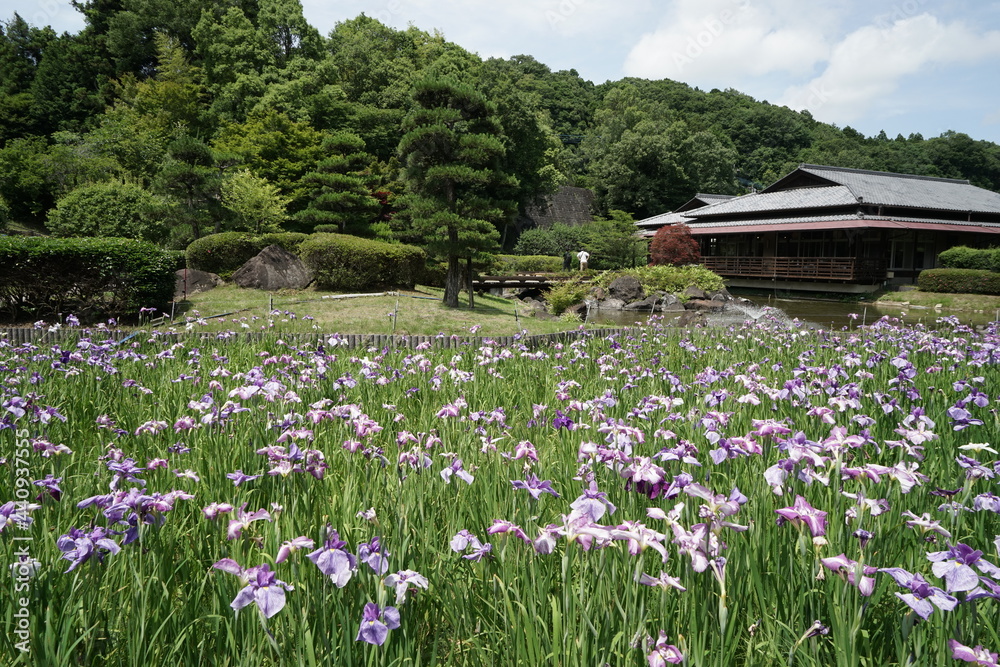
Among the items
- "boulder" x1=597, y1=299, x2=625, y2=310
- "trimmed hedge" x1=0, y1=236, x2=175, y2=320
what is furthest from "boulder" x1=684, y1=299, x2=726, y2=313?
"trimmed hedge" x1=0, y1=236, x2=175, y2=320

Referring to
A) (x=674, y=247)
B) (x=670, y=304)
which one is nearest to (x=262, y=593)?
(x=670, y=304)

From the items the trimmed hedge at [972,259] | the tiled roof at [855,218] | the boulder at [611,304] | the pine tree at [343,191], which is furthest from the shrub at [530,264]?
the trimmed hedge at [972,259]

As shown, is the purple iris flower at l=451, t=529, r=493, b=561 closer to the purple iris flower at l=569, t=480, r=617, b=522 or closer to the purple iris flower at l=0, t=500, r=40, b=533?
the purple iris flower at l=569, t=480, r=617, b=522

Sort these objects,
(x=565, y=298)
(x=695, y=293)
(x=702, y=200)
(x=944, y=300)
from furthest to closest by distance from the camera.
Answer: (x=702, y=200)
(x=944, y=300)
(x=695, y=293)
(x=565, y=298)

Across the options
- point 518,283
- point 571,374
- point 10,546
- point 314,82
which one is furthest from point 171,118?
point 10,546

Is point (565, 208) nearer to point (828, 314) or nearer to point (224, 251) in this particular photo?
point (828, 314)

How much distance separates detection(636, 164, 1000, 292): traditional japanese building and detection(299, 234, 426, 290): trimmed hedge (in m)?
18.8

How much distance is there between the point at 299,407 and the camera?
3.62m

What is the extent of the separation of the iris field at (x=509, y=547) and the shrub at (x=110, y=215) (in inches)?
656

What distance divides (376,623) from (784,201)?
3423cm

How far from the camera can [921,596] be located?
1.22m

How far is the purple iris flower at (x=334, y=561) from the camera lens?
1.25m

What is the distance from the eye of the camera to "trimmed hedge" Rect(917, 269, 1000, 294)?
22.3 m

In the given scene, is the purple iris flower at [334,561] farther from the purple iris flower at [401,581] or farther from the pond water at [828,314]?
the pond water at [828,314]
